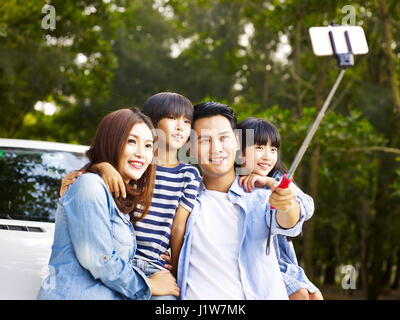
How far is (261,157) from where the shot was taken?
10.3 ft

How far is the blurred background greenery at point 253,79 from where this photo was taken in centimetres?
926

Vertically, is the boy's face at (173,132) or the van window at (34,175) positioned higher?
the boy's face at (173,132)

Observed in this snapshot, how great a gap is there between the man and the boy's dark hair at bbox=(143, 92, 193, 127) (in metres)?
0.18

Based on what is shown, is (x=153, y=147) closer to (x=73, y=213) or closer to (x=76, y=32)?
(x=73, y=213)

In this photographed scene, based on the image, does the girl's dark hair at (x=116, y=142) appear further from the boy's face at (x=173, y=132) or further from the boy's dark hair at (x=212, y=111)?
the boy's dark hair at (x=212, y=111)

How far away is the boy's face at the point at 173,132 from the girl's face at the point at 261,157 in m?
0.50

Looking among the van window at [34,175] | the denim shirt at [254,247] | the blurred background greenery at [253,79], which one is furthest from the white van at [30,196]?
the blurred background greenery at [253,79]

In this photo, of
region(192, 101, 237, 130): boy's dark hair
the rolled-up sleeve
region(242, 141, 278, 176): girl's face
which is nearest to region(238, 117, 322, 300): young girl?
region(242, 141, 278, 176): girl's face

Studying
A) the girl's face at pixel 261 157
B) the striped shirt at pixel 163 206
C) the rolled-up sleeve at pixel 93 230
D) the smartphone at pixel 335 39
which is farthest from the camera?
the girl's face at pixel 261 157

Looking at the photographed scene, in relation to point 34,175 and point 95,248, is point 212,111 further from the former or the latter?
point 34,175

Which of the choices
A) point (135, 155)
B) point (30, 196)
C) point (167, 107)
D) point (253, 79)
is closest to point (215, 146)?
point (167, 107)

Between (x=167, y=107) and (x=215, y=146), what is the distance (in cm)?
31
